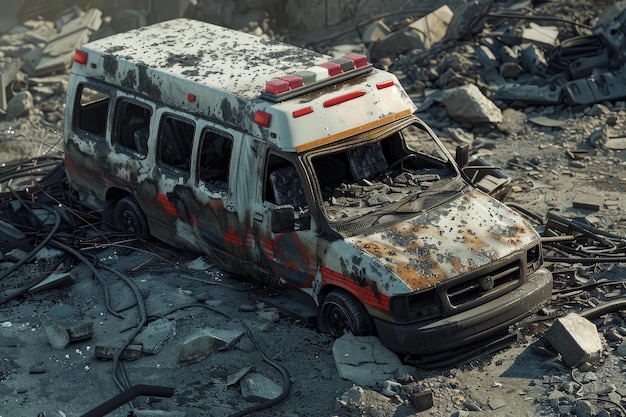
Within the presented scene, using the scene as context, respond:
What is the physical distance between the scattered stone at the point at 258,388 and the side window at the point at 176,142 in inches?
99.2

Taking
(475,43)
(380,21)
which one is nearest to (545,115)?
(475,43)

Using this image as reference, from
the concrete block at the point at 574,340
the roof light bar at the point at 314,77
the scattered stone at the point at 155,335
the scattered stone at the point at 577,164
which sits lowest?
the scattered stone at the point at 577,164

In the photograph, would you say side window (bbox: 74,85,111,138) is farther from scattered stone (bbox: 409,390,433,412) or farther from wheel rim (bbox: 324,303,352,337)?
scattered stone (bbox: 409,390,433,412)

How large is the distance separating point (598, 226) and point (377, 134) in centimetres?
317

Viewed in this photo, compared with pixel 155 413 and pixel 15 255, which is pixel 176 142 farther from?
pixel 155 413

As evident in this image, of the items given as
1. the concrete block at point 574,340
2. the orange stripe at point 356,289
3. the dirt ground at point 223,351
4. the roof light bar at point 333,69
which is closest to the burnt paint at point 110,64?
the dirt ground at point 223,351

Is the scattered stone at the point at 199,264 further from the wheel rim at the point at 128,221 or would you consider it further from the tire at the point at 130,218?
the wheel rim at the point at 128,221

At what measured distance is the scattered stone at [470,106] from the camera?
44.3 feet

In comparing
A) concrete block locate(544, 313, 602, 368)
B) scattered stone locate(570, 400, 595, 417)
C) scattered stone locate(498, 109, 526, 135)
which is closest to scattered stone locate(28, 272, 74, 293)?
concrete block locate(544, 313, 602, 368)

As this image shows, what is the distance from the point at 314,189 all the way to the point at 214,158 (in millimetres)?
1362

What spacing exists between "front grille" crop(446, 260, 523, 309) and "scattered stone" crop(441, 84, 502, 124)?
219 inches

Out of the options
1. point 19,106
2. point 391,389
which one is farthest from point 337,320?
point 19,106

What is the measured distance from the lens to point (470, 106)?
44.3 ft

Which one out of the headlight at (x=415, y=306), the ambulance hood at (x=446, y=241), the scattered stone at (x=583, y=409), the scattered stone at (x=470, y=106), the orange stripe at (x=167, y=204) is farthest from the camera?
the scattered stone at (x=470, y=106)
